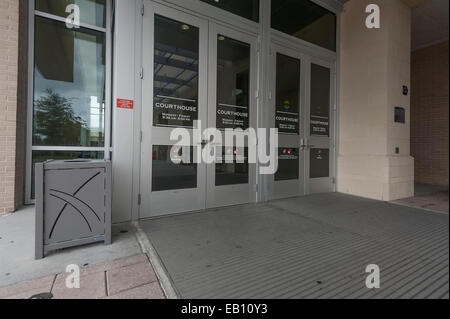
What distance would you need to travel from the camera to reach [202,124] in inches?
120

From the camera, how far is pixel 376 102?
3904 mm

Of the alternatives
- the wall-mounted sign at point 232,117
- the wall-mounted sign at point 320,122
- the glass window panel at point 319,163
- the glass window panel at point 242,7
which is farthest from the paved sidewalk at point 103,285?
the wall-mounted sign at point 320,122

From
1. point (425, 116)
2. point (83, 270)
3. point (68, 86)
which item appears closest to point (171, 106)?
point (68, 86)

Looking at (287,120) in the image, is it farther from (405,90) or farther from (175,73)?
(405,90)

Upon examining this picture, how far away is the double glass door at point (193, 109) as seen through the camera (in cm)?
271

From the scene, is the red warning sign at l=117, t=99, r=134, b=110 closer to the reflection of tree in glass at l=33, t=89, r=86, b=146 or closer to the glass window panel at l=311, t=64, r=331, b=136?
the reflection of tree in glass at l=33, t=89, r=86, b=146

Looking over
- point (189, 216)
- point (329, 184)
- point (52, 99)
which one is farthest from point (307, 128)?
point (52, 99)

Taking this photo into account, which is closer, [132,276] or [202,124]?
[132,276]

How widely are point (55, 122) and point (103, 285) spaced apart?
2.94 metres

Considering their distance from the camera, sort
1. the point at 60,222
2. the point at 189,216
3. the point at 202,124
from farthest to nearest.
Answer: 1. the point at 202,124
2. the point at 189,216
3. the point at 60,222

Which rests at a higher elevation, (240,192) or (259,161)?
(259,161)

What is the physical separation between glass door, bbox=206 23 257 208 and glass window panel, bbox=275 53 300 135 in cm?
53
